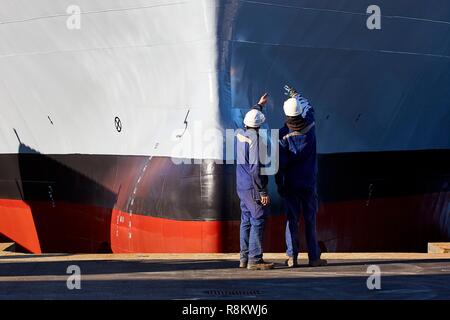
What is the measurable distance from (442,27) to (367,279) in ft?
22.2

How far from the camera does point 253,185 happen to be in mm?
9625

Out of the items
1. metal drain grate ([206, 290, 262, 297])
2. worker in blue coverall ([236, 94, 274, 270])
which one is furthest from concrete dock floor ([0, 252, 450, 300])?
worker in blue coverall ([236, 94, 274, 270])

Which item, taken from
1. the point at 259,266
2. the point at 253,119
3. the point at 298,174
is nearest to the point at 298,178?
the point at 298,174

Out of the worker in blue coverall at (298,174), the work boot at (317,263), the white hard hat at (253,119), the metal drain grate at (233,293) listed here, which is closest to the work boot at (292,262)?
the worker in blue coverall at (298,174)

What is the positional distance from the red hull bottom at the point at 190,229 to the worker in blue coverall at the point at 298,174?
3054 millimetres

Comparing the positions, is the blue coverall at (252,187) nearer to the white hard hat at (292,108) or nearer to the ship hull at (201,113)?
the white hard hat at (292,108)

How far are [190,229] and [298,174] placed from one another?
11.9 ft

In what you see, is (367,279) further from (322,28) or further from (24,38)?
(24,38)

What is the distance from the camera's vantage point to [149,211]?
13.9m

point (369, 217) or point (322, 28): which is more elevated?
point (322, 28)
